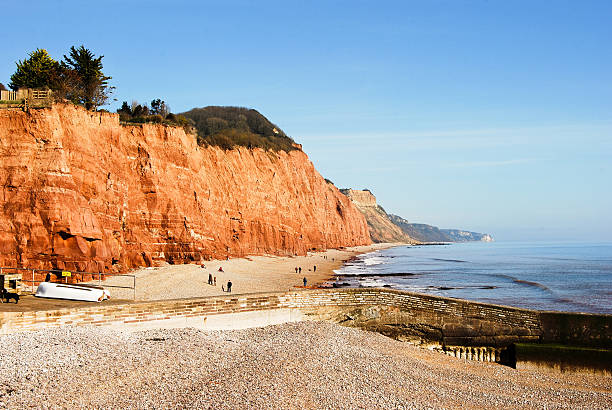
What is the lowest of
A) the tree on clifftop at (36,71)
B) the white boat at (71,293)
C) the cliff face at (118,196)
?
the white boat at (71,293)

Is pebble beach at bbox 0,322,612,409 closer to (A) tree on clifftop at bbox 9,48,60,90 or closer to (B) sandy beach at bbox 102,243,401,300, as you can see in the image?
(B) sandy beach at bbox 102,243,401,300

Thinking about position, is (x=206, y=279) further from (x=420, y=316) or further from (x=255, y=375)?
(x=255, y=375)

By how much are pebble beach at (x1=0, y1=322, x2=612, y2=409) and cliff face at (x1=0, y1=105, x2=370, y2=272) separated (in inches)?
820

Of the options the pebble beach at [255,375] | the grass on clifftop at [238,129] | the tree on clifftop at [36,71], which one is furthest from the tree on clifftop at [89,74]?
the pebble beach at [255,375]

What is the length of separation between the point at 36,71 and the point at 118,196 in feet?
42.9

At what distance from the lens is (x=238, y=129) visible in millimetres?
→ 91188

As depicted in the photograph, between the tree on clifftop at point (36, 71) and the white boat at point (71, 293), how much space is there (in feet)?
93.0

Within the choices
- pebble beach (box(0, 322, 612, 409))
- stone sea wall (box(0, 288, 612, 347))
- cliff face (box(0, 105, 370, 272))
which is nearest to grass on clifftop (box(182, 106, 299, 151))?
cliff face (box(0, 105, 370, 272))

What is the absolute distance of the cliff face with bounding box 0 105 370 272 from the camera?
30000 millimetres

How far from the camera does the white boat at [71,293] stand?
1516 centimetres

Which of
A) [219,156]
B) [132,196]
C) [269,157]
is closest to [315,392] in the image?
[132,196]

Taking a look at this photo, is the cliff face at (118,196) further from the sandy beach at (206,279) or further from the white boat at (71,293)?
the white boat at (71,293)

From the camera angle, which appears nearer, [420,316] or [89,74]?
[420,316]

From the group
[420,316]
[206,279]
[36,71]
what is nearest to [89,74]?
[36,71]
